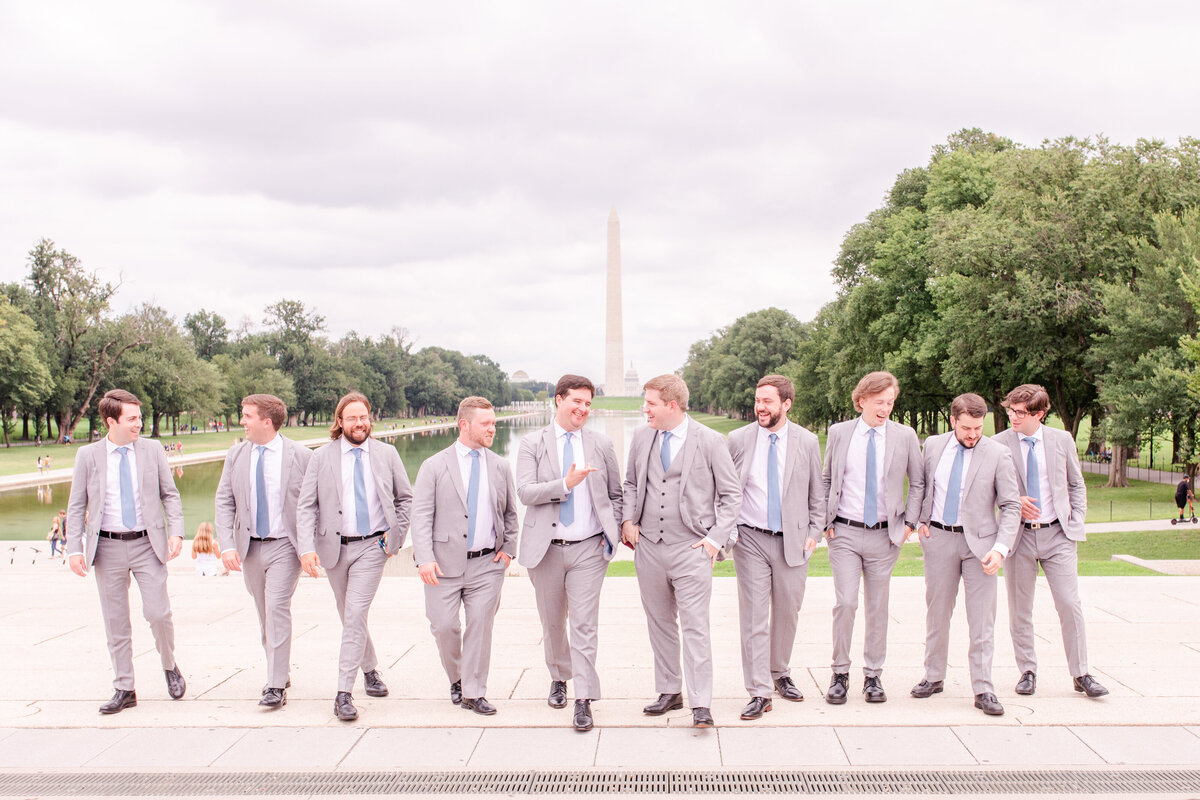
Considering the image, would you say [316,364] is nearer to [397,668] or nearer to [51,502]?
[51,502]

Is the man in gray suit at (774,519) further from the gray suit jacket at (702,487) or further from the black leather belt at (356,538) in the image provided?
the black leather belt at (356,538)

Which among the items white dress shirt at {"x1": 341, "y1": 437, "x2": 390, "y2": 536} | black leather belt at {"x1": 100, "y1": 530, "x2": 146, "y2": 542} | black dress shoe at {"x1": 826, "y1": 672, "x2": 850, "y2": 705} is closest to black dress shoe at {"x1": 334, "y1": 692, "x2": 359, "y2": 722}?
white dress shirt at {"x1": 341, "y1": 437, "x2": 390, "y2": 536}

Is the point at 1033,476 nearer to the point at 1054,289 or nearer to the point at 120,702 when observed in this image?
the point at 120,702

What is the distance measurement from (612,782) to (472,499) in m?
2.07

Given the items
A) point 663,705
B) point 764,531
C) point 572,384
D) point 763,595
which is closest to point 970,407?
point 764,531

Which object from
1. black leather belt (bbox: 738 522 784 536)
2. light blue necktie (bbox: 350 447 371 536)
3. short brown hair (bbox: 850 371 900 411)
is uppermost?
short brown hair (bbox: 850 371 900 411)

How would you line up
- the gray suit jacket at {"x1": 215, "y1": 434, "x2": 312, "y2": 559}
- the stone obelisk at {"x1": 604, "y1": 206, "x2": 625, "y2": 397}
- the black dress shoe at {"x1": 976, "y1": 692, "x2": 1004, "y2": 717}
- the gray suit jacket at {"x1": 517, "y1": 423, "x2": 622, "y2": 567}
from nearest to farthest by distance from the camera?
the black dress shoe at {"x1": 976, "y1": 692, "x2": 1004, "y2": 717}, the gray suit jacket at {"x1": 517, "y1": 423, "x2": 622, "y2": 567}, the gray suit jacket at {"x1": 215, "y1": 434, "x2": 312, "y2": 559}, the stone obelisk at {"x1": 604, "y1": 206, "x2": 625, "y2": 397}

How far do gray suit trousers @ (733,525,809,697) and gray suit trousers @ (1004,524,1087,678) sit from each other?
1.55 metres

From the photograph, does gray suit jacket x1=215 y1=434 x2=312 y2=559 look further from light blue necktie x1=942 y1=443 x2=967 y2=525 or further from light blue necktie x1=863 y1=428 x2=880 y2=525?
light blue necktie x1=942 y1=443 x2=967 y2=525

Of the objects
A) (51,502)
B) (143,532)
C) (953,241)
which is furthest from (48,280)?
(143,532)

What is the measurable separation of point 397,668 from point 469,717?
143cm

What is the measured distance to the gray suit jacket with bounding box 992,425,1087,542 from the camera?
6312 millimetres

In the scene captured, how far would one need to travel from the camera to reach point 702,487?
5.87m

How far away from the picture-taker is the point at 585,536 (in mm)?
5934
